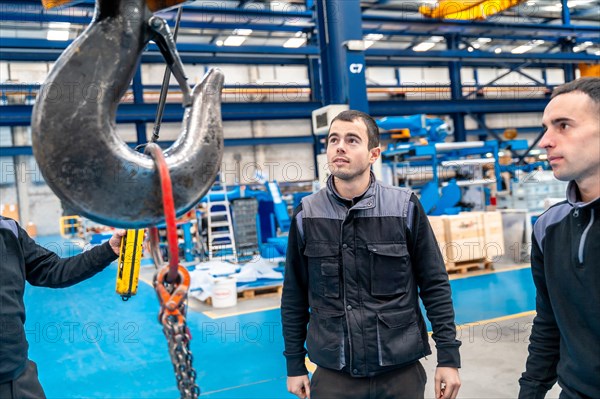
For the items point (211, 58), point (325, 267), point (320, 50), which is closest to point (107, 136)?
point (325, 267)

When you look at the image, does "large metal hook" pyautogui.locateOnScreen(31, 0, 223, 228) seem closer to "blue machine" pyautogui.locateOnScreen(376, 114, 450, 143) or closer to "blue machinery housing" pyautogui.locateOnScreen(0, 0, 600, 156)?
"blue machinery housing" pyautogui.locateOnScreen(0, 0, 600, 156)

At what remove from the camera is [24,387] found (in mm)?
1792

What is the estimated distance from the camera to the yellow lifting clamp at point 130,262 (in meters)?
1.20

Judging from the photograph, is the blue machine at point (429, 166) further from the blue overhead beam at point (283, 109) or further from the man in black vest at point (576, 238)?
the man in black vest at point (576, 238)

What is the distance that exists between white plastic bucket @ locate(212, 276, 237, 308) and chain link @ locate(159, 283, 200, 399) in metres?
5.60

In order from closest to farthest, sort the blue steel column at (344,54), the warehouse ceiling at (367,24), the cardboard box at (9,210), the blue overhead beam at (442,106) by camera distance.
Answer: the blue steel column at (344,54), the warehouse ceiling at (367,24), the blue overhead beam at (442,106), the cardboard box at (9,210)

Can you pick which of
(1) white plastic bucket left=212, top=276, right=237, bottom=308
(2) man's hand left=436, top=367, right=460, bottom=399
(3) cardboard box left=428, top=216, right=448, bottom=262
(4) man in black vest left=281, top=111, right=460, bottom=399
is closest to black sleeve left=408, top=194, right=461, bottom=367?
(4) man in black vest left=281, top=111, right=460, bottom=399

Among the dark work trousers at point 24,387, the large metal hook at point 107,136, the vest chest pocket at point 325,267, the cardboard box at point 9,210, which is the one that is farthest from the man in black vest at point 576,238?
the cardboard box at point 9,210

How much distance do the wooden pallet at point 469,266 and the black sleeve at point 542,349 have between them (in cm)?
594

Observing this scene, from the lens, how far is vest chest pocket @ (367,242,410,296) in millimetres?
2018

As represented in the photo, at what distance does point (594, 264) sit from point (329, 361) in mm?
993

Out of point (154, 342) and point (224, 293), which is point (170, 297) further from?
point (224, 293)

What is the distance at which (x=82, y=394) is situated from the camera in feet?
12.5

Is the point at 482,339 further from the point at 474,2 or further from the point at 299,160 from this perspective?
the point at 299,160
